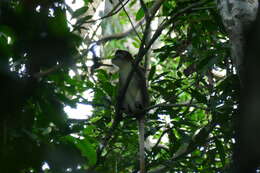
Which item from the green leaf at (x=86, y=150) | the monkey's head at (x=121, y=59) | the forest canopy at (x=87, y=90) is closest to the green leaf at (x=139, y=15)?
the forest canopy at (x=87, y=90)

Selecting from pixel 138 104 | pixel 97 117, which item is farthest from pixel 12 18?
pixel 138 104

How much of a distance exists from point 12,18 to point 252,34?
501 mm

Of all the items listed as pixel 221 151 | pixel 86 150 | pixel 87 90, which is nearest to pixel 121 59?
pixel 87 90

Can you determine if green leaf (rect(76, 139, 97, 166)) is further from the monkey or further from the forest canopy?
the monkey

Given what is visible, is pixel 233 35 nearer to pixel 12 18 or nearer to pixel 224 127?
pixel 224 127

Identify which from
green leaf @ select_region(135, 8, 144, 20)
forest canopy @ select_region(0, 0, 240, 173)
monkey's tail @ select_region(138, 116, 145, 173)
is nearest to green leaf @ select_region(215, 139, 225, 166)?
forest canopy @ select_region(0, 0, 240, 173)

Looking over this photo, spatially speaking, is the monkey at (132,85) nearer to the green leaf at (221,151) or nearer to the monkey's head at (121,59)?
the monkey's head at (121,59)

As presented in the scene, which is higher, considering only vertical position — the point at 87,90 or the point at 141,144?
the point at 87,90

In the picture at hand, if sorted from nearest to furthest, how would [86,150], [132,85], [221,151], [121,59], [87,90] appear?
[86,150]
[221,151]
[87,90]
[121,59]
[132,85]

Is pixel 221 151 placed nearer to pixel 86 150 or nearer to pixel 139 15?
pixel 139 15

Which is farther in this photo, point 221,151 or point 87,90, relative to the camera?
point 87,90

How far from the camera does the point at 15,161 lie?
776mm

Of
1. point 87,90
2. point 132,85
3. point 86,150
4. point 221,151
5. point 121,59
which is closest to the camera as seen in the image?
point 86,150

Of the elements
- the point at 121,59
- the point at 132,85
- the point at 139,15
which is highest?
the point at 121,59
